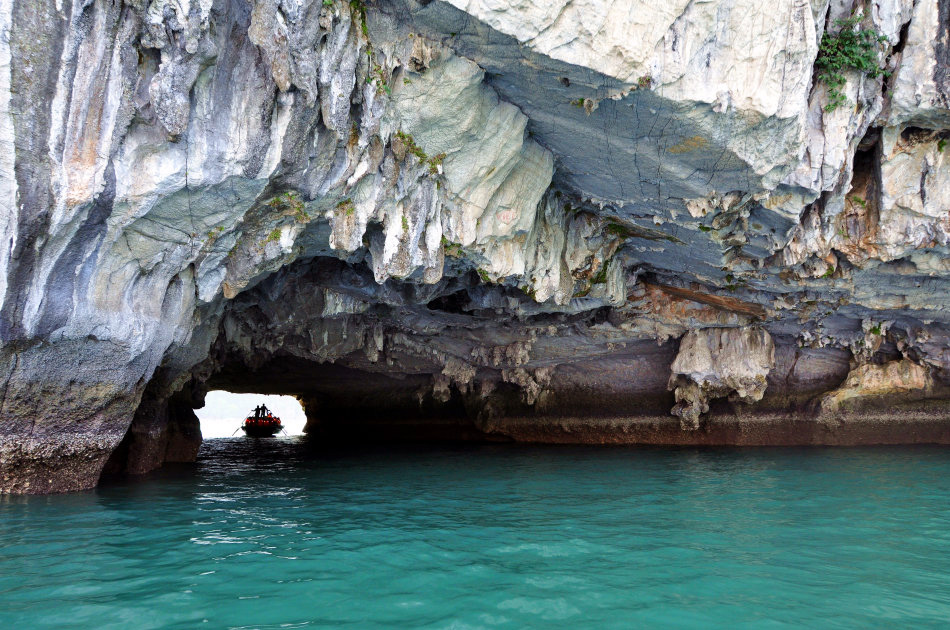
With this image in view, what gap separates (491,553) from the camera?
8.68 meters

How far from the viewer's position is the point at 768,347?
21641 mm

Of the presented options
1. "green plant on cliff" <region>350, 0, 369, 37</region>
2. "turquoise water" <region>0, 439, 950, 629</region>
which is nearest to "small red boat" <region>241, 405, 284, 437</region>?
"turquoise water" <region>0, 439, 950, 629</region>

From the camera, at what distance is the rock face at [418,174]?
9328 millimetres

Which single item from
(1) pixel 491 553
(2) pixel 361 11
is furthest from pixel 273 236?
(1) pixel 491 553

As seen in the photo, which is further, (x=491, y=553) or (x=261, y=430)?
(x=261, y=430)

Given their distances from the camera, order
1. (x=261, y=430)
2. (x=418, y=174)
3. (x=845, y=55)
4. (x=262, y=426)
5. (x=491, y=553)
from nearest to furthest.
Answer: (x=491, y=553)
(x=845, y=55)
(x=418, y=174)
(x=261, y=430)
(x=262, y=426)

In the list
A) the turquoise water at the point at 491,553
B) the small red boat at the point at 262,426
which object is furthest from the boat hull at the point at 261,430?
the turquoise water at the point at 491,553

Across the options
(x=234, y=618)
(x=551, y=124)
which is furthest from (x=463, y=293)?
(x=234, y=618)

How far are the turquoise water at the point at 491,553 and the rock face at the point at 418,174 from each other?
3602 millimetres

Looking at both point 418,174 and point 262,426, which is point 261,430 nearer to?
point 262,426

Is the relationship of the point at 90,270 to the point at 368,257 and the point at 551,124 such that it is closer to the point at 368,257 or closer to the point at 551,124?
the point at 368,257

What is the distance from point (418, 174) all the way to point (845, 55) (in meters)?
7.63

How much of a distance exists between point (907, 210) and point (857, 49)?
154 inches

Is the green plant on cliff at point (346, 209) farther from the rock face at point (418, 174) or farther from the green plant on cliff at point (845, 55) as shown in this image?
the green plant on cliff at point (845, 55)
